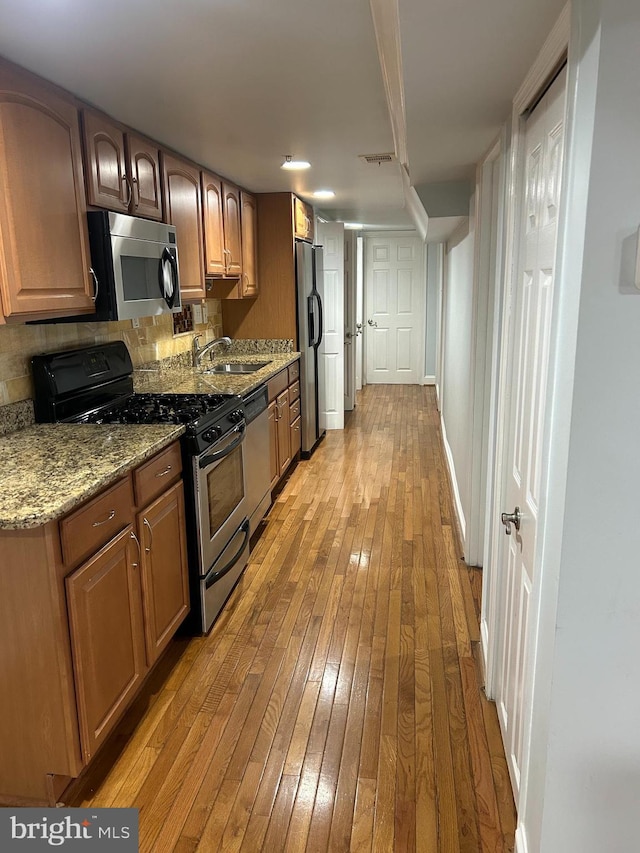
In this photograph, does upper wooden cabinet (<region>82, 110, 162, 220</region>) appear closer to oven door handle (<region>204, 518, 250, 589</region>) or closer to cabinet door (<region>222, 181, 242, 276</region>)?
cabinet door (<region>222, 181, 242, 276</region>)

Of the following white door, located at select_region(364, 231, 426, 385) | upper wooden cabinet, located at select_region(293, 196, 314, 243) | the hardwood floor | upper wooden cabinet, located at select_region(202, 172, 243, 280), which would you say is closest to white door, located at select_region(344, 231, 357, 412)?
white door, located at select_region(364, 231, 426, 385)

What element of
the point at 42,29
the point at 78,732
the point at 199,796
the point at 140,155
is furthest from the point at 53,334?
the point at 199,796

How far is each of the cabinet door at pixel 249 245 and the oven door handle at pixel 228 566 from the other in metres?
2.04

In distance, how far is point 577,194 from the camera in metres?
1.12

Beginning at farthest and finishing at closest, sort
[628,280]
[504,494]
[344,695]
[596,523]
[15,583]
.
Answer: [344,695]
[504,494]
[15,583]
[596,523]
[628,280]

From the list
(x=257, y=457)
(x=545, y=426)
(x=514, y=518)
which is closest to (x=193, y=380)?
(x=257, y=457)

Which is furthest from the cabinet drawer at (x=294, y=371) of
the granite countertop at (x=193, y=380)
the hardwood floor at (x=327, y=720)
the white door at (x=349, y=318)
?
the white door at (x=349, y=318)

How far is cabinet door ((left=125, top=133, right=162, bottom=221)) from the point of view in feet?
9.21

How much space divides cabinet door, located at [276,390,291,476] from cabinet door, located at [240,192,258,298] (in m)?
0.87

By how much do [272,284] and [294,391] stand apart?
0.88m

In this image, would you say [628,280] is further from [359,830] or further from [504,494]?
[359,830]

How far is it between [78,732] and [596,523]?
154 cm

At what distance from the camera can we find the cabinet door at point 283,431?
→ 14.8 ft

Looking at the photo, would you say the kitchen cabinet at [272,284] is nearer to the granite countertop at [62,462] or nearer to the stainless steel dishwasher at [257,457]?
the stainless steel dishwasher at [257,457]
